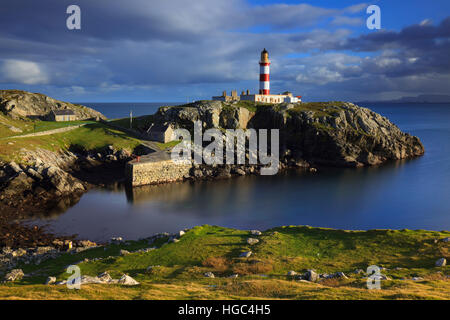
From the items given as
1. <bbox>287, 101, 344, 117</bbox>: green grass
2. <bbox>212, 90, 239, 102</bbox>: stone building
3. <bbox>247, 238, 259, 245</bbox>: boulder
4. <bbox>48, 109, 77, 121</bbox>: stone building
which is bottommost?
<bbox>247, 238, 259, 245</bbox>: boulder

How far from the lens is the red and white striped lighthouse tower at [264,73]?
376ft

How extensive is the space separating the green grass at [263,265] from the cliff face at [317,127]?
→ 61.1 m

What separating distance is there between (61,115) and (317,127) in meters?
76.1

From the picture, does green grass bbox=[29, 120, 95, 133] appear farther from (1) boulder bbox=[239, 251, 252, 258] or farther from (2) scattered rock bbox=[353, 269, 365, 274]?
(2) scattered rock bbox=[353, 269, 365, 274]

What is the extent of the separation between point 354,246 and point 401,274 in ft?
22.3

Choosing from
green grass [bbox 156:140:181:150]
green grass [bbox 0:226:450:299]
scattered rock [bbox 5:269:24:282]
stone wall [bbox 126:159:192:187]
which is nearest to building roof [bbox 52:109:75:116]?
green grass [bbox 156:140:181:150]

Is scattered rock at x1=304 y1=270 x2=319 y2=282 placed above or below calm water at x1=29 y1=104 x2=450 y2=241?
above

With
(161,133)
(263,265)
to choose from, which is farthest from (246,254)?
(161,133)

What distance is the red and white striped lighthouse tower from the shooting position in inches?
4510

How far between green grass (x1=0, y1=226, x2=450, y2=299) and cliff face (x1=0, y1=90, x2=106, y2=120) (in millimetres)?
83393

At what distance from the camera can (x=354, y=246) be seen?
31.2m

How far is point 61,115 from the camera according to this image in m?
102

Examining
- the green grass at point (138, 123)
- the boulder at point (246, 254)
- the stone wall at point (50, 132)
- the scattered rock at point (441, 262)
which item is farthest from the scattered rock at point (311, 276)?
the green grass at point (138, 123)
